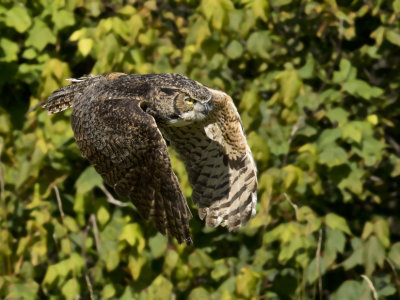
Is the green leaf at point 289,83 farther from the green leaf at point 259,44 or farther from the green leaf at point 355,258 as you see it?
the green leaf at point 355,258

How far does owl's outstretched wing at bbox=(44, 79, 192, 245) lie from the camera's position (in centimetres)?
388

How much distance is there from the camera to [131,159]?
4168 mm

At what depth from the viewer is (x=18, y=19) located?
218 inches

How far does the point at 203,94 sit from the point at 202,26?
1.08 meters

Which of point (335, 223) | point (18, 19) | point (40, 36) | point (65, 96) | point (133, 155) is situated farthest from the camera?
point (40, 36)

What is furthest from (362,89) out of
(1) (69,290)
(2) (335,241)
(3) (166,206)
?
(1) (69,290)

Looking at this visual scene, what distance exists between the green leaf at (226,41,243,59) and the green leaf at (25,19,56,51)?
1.05 meters

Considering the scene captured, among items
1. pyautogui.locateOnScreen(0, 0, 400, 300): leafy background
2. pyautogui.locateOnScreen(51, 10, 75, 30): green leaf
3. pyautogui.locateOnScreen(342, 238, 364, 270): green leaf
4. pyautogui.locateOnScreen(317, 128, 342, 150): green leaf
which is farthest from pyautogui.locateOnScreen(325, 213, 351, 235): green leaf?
pyautogui.locateOnScreen(51, 10, 75, 30): green leaf

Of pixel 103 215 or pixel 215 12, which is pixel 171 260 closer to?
pixel 103 215

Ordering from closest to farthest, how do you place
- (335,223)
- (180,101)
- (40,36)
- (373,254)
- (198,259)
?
(180,101) → (373,254) → (335,223) → (198,259) → (40,36)

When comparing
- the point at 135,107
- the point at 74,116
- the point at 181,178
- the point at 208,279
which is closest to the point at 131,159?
the point at 135,107

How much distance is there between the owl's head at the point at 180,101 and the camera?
13.9ft

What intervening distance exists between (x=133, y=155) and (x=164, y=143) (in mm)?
277

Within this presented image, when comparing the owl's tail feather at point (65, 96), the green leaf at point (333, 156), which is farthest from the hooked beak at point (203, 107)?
the green leaf at point (333, 156)
